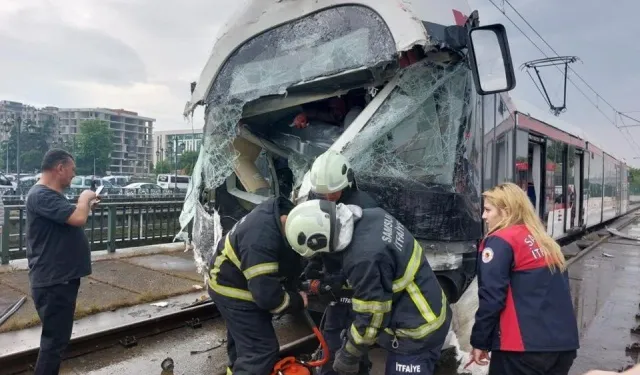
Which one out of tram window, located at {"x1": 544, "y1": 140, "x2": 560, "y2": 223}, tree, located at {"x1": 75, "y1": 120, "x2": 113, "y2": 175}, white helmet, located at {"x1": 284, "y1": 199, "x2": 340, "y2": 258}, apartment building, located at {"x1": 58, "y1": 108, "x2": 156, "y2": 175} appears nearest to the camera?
white helmet, located at {"x1": 284, "y1": 199, "x2": 340, "y2": 258}

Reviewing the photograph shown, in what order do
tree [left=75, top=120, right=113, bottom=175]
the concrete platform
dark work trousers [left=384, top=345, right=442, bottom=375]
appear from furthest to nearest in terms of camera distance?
1. tree [left=75, top=120, right=113, bottom=175]
2. the concrete platform
3. dark work trousers [left=384, top=345, right=442, bottom=375]

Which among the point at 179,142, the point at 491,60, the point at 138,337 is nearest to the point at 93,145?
the point at 179,142

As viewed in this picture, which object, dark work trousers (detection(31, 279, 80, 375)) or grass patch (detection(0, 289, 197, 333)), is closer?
dark work trousers (detection(31, 279, 80, 375))

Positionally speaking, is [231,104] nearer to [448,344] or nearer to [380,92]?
[380,92]

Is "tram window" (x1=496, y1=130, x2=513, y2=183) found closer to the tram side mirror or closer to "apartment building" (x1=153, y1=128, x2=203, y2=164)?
the tram side mirror

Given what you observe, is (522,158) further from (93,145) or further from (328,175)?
(93,145)

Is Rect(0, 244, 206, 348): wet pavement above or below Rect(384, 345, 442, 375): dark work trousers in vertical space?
below

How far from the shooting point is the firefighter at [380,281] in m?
2.56

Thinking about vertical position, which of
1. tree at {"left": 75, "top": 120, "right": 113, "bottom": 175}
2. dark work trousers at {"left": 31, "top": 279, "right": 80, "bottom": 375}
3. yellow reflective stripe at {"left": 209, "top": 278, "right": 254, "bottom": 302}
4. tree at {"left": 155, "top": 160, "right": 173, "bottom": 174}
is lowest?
dark work trousers at {"left": 31, "top": 279, "right": 80, "bottom": 375}

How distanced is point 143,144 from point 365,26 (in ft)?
414

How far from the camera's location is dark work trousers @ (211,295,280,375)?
10.2ft

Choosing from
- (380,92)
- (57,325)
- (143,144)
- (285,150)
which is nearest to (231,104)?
(285,150)

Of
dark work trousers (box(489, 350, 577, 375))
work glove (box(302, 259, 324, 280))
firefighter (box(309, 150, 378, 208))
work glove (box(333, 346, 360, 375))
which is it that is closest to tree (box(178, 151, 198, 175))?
firefighter (box(309, 150, 378, 208))

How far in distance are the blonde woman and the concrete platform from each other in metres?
4.74
